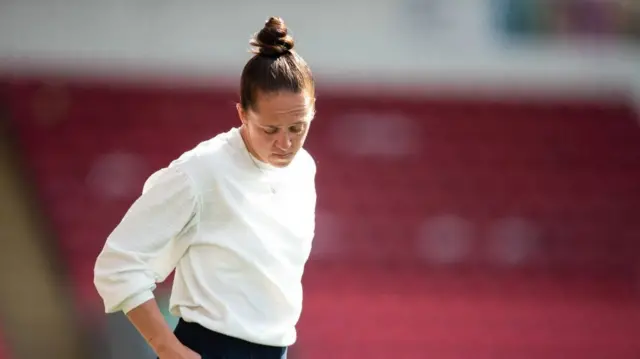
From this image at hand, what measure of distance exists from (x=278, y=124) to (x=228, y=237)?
147mm

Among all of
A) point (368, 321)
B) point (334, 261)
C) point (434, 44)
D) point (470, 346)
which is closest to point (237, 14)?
point (434, 44)

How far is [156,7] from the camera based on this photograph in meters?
4.79

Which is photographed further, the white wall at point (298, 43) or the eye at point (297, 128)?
the white wall at point (298, 43)

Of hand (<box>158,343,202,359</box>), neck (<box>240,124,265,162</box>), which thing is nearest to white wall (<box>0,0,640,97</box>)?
neck (<box>240,124,265,162</box>)

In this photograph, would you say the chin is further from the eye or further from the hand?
the hand

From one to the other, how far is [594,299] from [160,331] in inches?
137

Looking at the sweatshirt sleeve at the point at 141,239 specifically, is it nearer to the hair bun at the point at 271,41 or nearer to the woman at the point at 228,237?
Result: the woman at the point at 228,237

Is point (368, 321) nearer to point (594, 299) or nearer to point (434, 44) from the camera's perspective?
point (594, 299)

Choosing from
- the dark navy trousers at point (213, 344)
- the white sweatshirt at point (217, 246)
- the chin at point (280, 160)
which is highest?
the chin at point (280, 160)

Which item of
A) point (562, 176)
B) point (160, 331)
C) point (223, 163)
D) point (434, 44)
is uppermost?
point (223, 163)

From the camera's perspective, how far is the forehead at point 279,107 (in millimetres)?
1285

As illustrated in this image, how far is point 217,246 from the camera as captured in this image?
1.30 meters

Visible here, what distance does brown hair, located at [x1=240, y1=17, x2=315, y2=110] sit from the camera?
1.29 metres

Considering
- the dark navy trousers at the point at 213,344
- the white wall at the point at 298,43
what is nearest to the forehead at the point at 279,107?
the dark navy trousers at the point at 213,344
